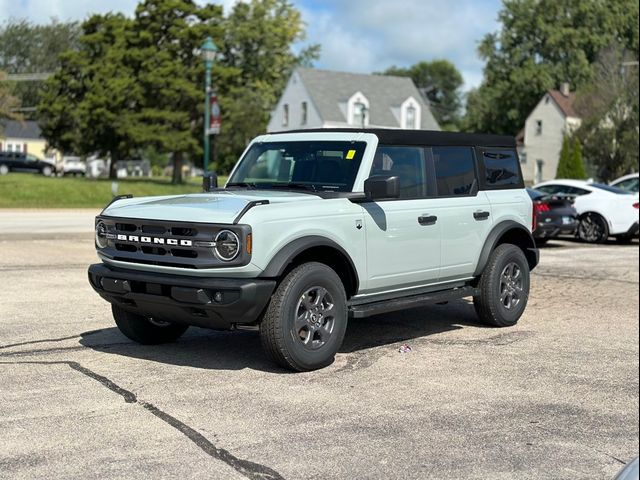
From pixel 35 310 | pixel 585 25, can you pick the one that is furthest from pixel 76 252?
pixel 585 25

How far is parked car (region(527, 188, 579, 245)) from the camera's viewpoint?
1867 cm

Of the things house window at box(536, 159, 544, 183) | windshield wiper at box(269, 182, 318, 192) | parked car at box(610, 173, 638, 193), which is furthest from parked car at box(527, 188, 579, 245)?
house window at box(536, 159, 544, 183)

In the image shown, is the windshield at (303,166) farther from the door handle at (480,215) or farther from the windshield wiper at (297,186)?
the door handle at (480,215)

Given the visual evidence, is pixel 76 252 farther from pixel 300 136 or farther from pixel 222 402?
pixel 222 402

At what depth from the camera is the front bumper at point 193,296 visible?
6246 mm

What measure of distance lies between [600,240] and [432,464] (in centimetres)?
1684

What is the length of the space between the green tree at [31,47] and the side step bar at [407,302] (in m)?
50.2

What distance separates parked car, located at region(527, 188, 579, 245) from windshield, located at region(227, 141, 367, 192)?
11489 mm

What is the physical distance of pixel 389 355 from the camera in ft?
24.3

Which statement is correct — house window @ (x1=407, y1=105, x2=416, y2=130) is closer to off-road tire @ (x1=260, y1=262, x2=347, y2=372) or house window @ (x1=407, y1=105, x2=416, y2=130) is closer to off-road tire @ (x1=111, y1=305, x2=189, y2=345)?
off-road tire @ (x1=111, y1=305, x2=189, y2=345)

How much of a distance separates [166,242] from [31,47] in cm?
6678

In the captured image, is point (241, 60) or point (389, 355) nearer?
point (389, 355)

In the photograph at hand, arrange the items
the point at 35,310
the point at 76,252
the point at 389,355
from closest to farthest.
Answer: the point at 389,355
the point at 35,310
the point at 76,252

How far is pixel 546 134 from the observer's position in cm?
7238
